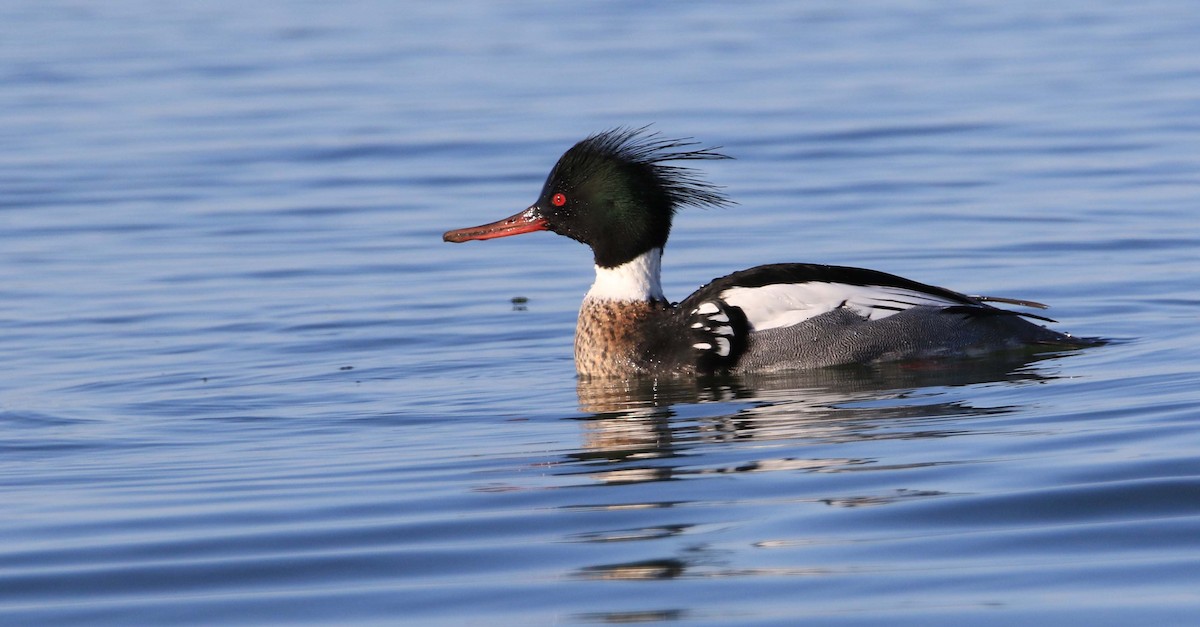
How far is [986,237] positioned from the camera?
12789 millimetres

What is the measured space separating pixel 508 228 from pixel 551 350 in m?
0.76

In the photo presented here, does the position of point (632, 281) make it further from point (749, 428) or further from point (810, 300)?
point (749, 428)

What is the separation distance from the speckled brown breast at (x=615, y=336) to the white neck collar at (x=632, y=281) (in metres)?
0.05

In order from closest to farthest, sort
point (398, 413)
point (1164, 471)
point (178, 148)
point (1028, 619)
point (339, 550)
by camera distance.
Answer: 1. point (1028, 619)
2. point (339, 550)
3. point (1164, 471)
4. point (398, 413)
5. point (178, 148)

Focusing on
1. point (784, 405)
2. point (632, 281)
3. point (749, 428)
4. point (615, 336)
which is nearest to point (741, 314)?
point (615, 336)

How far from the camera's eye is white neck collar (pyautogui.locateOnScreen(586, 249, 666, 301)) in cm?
966

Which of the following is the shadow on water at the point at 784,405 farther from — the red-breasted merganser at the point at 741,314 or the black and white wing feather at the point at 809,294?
the black and white wing feather at the point at 809,294

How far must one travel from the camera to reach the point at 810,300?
914 cm

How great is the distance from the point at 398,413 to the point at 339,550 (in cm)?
275

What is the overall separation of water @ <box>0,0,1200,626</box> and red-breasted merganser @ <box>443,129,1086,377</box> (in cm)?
23

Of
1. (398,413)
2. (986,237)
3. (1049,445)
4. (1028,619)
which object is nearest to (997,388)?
(1049,445)

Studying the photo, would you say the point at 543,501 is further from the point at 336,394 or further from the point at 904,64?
the point at 904,64

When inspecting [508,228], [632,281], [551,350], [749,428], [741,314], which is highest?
[508,228]

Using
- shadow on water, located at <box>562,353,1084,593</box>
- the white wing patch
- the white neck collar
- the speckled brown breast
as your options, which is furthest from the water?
the white neck collar
